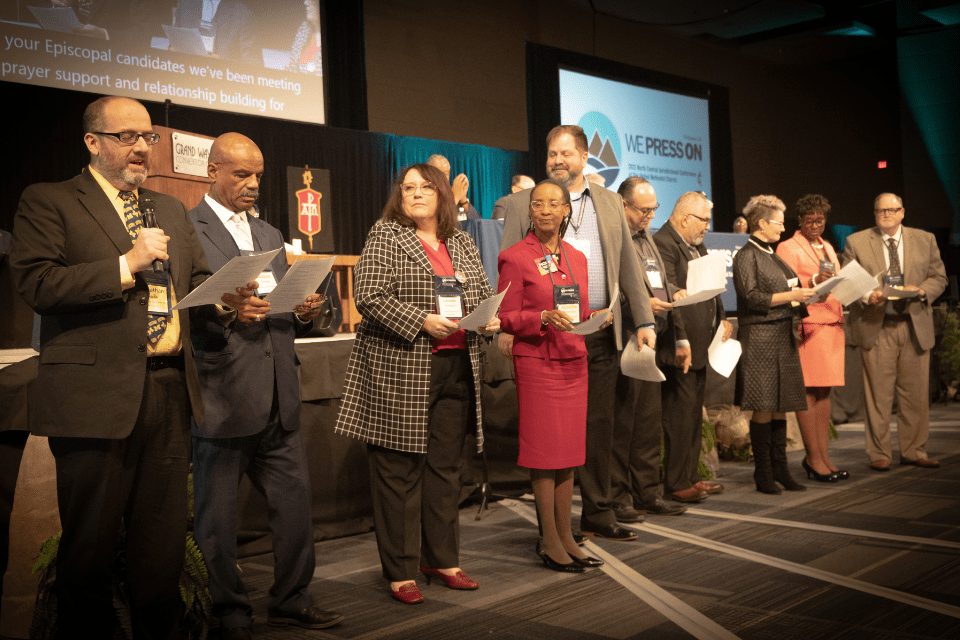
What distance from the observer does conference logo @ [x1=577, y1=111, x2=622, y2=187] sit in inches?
403

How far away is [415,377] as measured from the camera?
109 inches

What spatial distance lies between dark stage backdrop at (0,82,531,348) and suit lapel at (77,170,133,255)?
14.3 ft

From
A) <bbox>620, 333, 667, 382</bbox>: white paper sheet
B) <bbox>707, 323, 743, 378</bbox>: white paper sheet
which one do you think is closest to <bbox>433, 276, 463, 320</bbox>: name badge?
<bbox>620, 333, 667, 382</bbox>: white paper sheet

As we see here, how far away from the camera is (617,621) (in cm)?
251

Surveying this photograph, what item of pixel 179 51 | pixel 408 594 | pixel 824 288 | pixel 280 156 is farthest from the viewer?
pixel 280 156

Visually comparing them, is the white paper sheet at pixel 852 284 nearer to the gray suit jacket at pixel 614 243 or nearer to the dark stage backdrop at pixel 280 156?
the gray suit jacket at pixel 614 243

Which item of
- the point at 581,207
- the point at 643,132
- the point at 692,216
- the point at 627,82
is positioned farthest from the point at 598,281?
the point at 627,82

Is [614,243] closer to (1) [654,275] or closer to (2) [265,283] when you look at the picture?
(1) [654,275]

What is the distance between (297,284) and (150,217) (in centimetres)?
46

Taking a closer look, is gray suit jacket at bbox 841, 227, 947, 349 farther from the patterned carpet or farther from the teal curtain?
the teal curtain

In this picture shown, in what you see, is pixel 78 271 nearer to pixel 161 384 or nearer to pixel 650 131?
pixel 161 384

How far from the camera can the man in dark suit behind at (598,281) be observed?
135 inches

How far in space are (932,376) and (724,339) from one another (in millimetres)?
4807

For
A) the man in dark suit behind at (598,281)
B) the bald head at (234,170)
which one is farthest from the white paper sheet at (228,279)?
the man in dark suit behind at (598,281)
